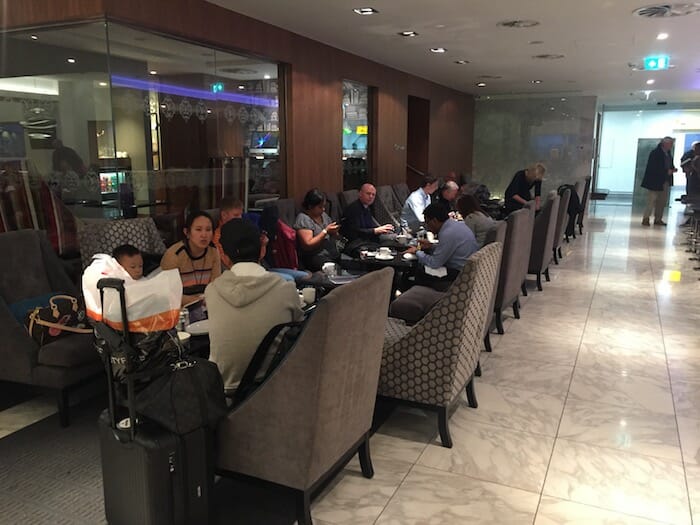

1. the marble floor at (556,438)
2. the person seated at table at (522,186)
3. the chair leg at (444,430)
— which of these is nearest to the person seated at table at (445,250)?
the marble floor at (556,438)

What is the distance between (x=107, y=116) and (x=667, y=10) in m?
4.87

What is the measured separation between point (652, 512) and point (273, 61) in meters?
5.32

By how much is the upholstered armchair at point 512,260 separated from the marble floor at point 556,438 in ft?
0.94

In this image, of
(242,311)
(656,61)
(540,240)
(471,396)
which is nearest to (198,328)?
(242,311)

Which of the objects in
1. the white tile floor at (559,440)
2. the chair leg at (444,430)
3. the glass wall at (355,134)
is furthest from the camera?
the glass wall at (355,134)

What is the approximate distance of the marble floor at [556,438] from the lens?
8.35ft

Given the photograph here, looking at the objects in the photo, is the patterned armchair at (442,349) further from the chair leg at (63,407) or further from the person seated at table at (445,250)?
the chair leg at (63,407)

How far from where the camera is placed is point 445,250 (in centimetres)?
434

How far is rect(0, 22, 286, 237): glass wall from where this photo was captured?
4.53m

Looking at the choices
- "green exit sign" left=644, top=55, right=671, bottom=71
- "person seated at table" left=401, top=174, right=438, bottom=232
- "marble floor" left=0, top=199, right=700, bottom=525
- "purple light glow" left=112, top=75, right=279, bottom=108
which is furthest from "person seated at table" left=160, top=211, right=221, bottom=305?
"green exit sign" left=644, top=55, right=671, bottom=71

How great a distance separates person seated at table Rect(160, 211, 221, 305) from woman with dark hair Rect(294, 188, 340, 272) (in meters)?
1.44

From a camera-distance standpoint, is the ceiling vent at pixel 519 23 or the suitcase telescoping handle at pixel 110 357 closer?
the suitcase telescoping handle at pixel 110 357

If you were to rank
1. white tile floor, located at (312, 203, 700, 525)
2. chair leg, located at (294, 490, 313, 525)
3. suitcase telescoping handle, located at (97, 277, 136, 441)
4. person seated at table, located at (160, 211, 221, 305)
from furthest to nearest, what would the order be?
person seated at table, located at (160, 211, 221, 305), white tile floor, located at (312, 203, 700, 525), chair leg, located at (294, 490, 313, 525), suitcase telescoping handle, located at (97, 277, 136, 441)

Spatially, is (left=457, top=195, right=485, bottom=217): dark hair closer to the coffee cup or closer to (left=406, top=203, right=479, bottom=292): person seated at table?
(left=406, top=203, right=479, bottom=292): person seated at table
